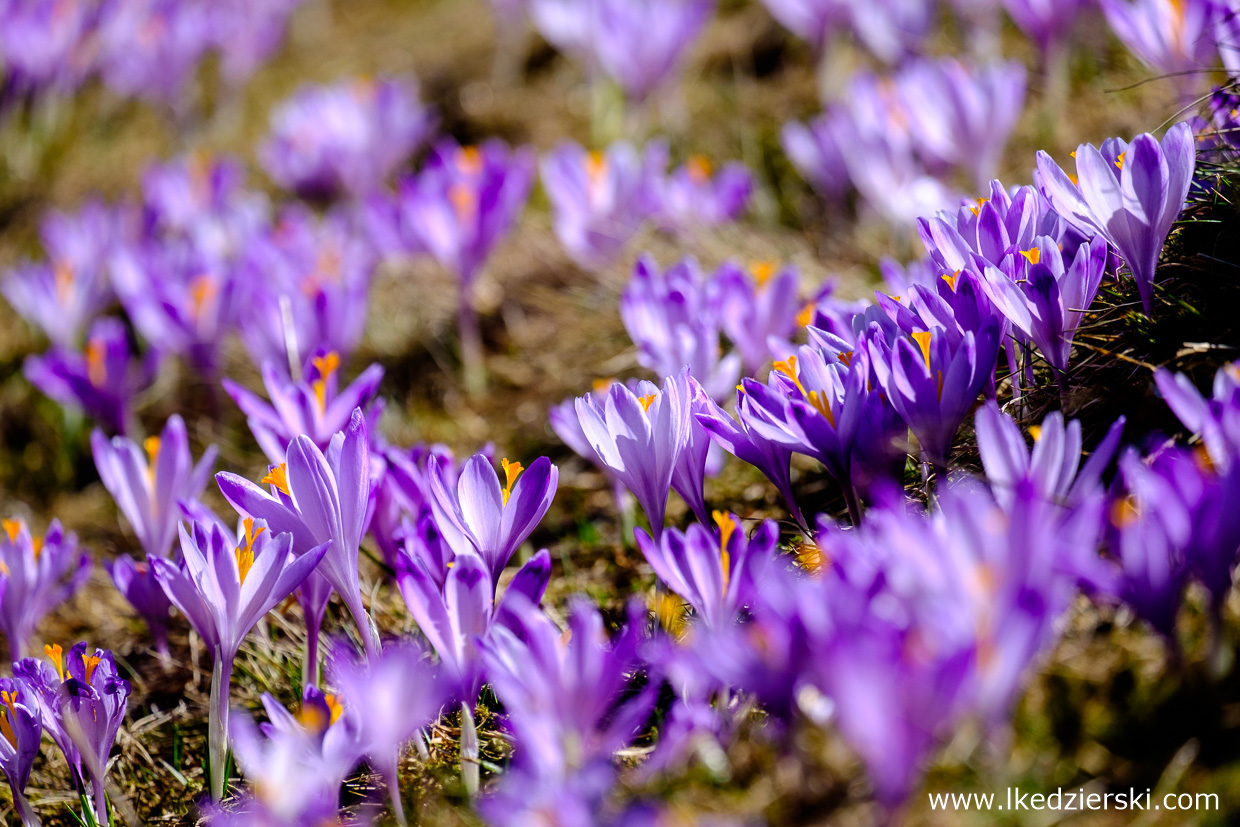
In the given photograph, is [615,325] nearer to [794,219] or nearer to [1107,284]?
[794,219]

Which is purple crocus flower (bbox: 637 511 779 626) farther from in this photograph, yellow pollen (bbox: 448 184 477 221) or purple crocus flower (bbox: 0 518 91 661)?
yellow pollen (bbox: 448 184 477 221)

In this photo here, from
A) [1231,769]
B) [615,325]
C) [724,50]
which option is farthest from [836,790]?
[724,50]

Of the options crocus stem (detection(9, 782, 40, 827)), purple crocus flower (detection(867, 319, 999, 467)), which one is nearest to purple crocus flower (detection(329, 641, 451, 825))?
crocus stem (detection(9, 782, 40, 827))

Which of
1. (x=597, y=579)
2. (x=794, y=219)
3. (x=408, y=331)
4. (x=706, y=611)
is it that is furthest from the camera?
(x=794, y=219)

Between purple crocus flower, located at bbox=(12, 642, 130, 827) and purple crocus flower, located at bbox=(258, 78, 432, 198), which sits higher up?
purple crocus flower, located at bbox=(258, 78, 432, 198)

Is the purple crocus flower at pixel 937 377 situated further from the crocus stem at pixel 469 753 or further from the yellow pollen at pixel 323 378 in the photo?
the yellow pollen at pixel 323 378

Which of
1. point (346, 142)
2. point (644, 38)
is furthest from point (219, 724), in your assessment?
point (644, 38)
